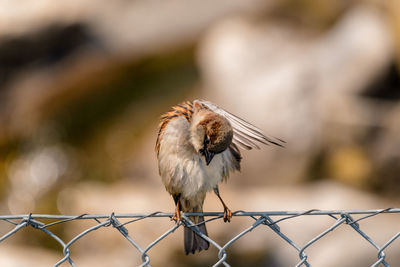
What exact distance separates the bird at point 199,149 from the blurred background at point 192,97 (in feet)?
5.36

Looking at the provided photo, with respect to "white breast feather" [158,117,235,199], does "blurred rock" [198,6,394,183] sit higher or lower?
higher

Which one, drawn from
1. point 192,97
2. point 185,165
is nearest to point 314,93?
point 192,97

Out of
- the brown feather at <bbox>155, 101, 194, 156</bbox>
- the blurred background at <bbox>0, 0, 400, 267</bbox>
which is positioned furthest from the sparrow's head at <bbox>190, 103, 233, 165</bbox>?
the blurred background at <bbox>0, 0, 400, 267</bbox>

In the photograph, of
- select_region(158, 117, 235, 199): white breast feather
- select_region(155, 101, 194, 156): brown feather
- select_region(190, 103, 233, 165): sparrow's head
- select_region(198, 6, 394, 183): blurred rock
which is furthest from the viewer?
select_region(198, 6, 394, 183): blurred rock

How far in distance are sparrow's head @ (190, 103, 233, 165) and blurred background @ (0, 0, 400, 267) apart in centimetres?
185

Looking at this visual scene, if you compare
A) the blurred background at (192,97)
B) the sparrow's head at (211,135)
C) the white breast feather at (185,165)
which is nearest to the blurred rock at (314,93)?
the blurred background at (192,97)

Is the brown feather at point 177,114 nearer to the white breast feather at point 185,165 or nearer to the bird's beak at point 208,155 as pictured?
the white breast feather at point 185,165

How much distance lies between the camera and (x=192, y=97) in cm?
827

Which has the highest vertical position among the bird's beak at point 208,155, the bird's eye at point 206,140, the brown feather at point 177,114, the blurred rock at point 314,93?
the blurred rock at point 314,93

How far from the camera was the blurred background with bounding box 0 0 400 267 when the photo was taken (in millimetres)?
5184

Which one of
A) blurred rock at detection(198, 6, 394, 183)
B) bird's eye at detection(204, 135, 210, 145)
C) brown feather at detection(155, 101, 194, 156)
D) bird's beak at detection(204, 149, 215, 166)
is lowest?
bird's beak at detection(204, 149, 215, 166)

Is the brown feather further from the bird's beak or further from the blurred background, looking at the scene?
the blurred background

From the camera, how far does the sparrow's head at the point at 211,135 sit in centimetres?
284

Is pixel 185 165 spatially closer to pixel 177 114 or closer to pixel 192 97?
pixel 177 114
